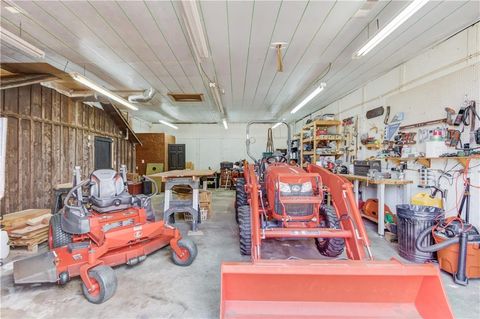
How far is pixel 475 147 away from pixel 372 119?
2464 mm

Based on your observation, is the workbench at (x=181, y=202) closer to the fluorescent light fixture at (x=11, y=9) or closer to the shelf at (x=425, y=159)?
the fluorescent light fixture at (x=11, y=9)

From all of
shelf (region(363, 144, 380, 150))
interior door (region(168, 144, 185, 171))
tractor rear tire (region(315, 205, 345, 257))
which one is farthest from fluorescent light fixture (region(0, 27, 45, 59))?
interior door (region(168, 144, 185, 171))

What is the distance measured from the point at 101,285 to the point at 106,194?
3.89 feet

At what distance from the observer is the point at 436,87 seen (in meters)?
3.65

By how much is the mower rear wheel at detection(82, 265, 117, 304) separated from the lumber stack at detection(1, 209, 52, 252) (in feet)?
6.27

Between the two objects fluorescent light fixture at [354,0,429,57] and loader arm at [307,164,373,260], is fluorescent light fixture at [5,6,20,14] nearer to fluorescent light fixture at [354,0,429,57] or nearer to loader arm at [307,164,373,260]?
fluorescent light fixture at [354,0,429,57]

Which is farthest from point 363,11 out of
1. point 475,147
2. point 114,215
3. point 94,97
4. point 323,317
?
point 94,97

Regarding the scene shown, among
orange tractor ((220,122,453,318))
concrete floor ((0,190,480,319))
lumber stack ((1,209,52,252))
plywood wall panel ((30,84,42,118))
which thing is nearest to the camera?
orange tractor ((220,122,453,318))

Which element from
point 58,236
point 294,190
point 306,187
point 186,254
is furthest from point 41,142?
point 306,187

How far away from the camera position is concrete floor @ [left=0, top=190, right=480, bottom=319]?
2.15m

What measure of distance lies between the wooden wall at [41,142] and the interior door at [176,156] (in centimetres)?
416

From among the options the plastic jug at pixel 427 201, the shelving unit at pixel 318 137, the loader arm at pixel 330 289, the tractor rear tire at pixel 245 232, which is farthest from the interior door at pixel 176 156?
the loader arm at pixel 330 289

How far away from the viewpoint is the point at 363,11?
2822mm

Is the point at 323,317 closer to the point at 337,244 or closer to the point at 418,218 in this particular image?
the point at 337,244
